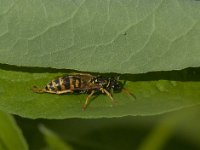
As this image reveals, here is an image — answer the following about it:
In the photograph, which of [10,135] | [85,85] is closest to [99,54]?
[10,135]

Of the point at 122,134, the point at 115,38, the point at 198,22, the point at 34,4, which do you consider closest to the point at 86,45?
the point at 115,38

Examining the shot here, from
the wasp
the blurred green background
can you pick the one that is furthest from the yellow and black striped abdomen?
the blurred green background

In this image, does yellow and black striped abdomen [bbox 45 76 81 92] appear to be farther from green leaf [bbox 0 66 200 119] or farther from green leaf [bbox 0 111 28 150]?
green leaf [bbox 0 111 28 150]

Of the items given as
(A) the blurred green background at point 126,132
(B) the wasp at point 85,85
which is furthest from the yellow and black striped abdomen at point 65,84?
(A) the blurred green background at point 126,132

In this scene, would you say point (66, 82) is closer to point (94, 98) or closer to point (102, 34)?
point (94, 98)

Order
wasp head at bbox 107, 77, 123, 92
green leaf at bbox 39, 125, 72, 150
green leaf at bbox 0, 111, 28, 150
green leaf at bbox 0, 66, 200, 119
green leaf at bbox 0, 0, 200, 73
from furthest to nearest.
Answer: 1. green leaf at bbox 39, 125, 72, 150
2. wasp head at bbox 107, 77, 123, 92
3. green leaf at bbox 0, 111, 28, 150
4. green leaf at bbox 0, 66, 200, 119
5. green leaf at bbox 0, 0, 200, 73

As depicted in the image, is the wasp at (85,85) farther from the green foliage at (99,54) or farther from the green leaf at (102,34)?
the green leaf at (102,34)

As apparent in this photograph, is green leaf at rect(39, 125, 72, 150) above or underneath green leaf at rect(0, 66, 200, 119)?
underneath
